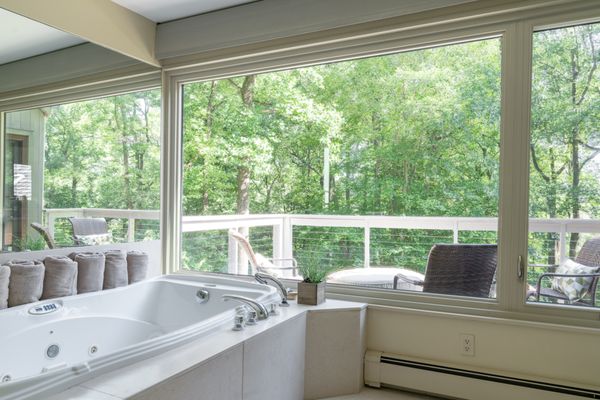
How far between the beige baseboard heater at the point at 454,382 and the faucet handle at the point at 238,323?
96 centimetres

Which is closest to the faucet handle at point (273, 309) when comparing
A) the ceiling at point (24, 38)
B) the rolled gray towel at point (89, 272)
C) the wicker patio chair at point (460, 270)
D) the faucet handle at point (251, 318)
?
the faucet handle at point (251, 318)

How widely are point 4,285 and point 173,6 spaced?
2.08m

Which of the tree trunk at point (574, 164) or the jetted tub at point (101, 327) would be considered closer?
the jetted tub at point (101, 327)

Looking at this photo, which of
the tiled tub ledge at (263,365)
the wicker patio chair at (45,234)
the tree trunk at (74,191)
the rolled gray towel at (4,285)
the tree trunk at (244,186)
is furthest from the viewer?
the tree trunk at (244,186)

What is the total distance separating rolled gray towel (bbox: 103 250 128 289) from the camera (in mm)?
2830

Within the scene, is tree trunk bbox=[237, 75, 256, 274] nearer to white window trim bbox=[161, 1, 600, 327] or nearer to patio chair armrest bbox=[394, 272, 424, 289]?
white window trim bbox=[161, 1, 600, 327]

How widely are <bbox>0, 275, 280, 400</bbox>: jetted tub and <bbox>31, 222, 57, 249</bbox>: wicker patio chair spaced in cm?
44

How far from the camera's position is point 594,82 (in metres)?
2.15

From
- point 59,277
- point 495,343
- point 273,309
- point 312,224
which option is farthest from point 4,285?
point 495,343

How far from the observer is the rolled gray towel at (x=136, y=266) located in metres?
3.03

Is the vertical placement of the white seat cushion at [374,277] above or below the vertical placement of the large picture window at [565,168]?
below

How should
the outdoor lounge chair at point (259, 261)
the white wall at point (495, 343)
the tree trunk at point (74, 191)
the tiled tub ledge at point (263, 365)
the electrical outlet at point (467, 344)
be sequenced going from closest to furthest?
the tiled tub ledge at point (263, 365), the white wall at point (495, 343), the electrical outlet at point (467, 344), the tree trunk at point (74, 191), the outdoor lounge chair at point (259, 261)

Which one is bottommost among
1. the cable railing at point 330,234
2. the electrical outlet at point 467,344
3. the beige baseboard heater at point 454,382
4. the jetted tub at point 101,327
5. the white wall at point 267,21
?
the beige baseboard heater at point 454,382

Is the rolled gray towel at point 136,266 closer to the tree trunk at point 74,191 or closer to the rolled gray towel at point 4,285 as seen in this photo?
the tree trunk at point 74,191
